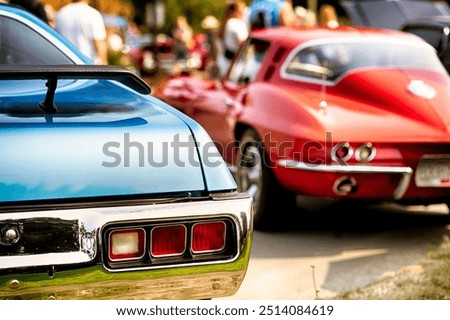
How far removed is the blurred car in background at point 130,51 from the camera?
823 inches

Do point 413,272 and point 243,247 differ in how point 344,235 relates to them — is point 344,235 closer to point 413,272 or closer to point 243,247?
point 413,272

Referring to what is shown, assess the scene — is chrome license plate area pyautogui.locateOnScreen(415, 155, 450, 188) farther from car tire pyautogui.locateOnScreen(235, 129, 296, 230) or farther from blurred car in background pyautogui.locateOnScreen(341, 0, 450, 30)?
blurred car in background pyautogui.locateOnScreen(341, 0, 450, 30)

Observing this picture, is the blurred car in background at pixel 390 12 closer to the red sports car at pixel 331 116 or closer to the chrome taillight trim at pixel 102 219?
the red sports car at pixel 331 116

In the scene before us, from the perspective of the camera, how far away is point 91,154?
2746 millimetres

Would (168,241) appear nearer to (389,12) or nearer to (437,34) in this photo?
(437,34)

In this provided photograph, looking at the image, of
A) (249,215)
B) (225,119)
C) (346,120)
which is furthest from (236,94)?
(249,215)

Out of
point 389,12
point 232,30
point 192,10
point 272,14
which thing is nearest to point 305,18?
point 389,12

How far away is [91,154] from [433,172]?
3.21 meters

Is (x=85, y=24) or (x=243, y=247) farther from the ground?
(x=243, y=247)

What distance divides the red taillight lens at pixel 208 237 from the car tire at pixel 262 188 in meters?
2.97

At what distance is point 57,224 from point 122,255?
224mm

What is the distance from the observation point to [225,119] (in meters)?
6.51

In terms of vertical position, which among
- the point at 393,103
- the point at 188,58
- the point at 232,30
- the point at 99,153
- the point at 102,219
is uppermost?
the point at 99,153

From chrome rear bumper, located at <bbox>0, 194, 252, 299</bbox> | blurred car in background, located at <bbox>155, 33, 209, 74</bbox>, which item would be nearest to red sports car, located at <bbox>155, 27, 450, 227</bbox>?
chrome rear bumper, located at <bbox>0, 194, 252, 299</bbox>
